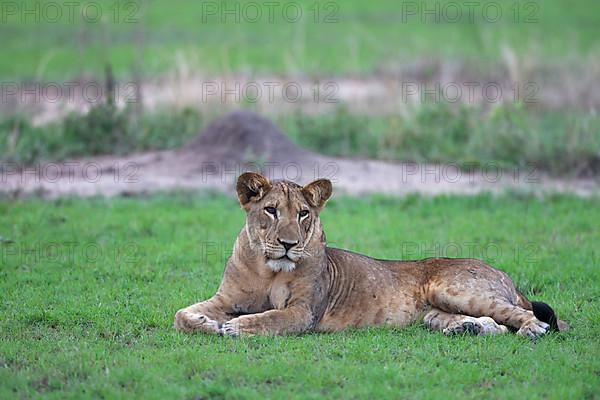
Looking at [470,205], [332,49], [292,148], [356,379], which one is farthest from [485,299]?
[332,49]

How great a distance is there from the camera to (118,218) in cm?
1405

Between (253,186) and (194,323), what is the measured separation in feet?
3.91

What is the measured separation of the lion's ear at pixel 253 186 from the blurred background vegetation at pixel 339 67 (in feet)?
28.3

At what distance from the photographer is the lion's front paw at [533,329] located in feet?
28.1

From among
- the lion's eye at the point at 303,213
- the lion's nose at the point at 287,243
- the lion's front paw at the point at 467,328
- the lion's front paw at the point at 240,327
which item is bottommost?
the lion's front paw at the point at 467,328

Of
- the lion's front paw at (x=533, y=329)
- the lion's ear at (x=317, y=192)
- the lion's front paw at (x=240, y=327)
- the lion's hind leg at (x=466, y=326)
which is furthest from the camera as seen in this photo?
the lion's ear at (x=317, y=192)

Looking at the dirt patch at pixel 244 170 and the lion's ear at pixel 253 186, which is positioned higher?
the lion's ear at pixel 253 186

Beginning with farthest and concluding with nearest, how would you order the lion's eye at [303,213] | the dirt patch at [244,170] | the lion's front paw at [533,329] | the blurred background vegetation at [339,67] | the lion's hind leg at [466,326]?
the blurred background vegetation at [339,67] < the dirt patch at [244,170] < the lion's eye at [303,213] < the lion's hind leg at [466,326] < the lion's front paw at [533,329]

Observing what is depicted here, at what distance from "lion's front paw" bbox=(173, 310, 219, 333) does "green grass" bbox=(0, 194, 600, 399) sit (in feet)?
0.33

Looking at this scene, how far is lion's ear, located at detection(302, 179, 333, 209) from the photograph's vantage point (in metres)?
8.97

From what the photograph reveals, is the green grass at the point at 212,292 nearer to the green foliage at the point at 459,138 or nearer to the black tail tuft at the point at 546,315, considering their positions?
the black tail tuft at the point at 546,315

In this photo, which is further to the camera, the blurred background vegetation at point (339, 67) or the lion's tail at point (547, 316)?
the blurred background vegetation at point (339, 67)

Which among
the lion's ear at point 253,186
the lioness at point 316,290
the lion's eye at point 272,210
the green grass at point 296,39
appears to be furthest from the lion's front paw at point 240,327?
the green grass at point 296,39

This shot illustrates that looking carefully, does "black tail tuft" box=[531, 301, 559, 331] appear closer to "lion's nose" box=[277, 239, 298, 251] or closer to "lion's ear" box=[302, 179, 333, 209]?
"lion's ear" box=[302, 179, 333, 209]
